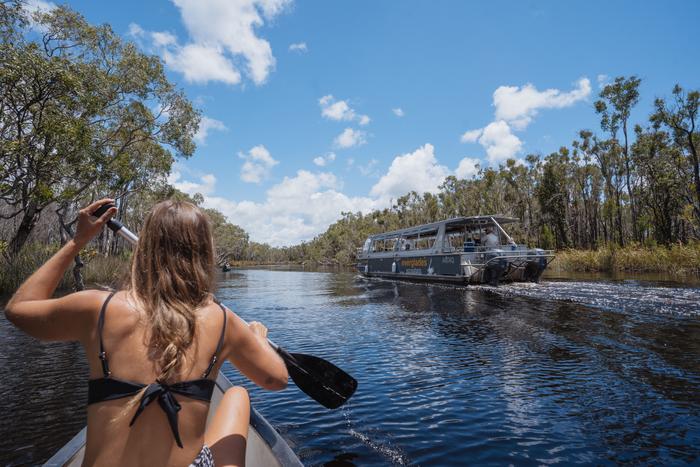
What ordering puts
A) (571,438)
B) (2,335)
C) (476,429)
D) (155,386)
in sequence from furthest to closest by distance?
1. (2,335)
2. (476,429)
3. (571,438)
4. (155,386)

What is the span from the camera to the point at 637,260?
26.5 meters

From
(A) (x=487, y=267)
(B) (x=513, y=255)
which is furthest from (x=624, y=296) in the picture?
(A) (x=487, y=267)

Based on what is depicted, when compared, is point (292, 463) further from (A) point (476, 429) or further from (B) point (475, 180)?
(B) point (475, 180)

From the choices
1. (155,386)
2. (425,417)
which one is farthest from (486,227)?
(155,386)

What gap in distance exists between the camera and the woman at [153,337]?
1.73 meters

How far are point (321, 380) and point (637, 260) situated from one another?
29.9 meters

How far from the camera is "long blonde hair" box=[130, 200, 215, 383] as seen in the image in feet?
5.90

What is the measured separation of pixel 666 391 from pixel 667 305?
888 centimetres

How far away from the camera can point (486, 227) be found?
76.6 ft

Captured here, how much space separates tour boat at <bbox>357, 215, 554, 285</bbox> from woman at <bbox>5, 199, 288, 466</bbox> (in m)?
19.6

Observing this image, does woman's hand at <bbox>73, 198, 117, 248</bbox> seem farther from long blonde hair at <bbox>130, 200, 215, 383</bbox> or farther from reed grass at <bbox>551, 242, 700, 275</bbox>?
reed grass at <bbox>551, 242, 700, 275</bbox>

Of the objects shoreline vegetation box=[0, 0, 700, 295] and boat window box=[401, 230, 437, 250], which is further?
boat window box=[401, 230, 437, 250]

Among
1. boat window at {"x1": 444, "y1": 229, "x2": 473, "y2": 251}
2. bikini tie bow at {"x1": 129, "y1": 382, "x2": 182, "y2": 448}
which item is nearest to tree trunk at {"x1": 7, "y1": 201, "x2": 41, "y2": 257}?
boat window at {"x1": 444, "y1": 229, "x2": 473, "y2": 251}

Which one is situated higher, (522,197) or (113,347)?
(522,197)
